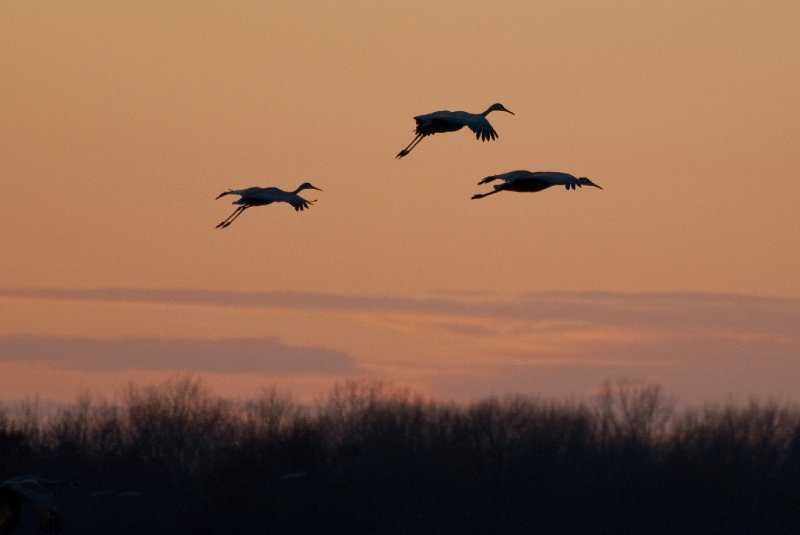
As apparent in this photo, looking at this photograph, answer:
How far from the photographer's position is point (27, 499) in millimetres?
25062

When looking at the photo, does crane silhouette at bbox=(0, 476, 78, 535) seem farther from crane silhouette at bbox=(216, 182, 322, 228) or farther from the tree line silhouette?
the tree line silhouette

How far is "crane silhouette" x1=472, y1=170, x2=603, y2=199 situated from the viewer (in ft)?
117

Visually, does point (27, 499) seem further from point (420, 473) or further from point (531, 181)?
point (420, 473)

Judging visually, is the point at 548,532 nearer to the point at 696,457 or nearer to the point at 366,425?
the point at 696,457

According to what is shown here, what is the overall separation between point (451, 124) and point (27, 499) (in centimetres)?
1294

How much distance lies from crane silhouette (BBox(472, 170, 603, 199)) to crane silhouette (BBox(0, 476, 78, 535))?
11553mm

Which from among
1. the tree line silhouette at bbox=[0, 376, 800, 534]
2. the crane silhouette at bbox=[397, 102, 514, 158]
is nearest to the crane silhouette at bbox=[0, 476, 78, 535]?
the crane silhouette at bbox=[397, 102, 514, 158]

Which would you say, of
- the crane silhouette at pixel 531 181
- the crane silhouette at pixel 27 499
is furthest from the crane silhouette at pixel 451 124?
the crane silhouette at pixel 27 499

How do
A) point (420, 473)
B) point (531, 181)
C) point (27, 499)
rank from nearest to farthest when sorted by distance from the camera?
point (27, 499) < point (531, 181) < point (420, 473)

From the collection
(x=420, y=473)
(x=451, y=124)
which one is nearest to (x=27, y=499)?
(x=451, y=124)

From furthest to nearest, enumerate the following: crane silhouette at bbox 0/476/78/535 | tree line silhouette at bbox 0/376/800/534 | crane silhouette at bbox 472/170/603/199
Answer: tree line silhouette at bbox 0/376/800/534 → crane silhouette at bbox 472/170/603/199 → crane silhouette at bbox 0/476/78/535

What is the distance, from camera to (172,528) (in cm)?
10650

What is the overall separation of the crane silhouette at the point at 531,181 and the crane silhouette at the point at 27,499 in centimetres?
1155

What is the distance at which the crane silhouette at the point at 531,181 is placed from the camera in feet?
117
